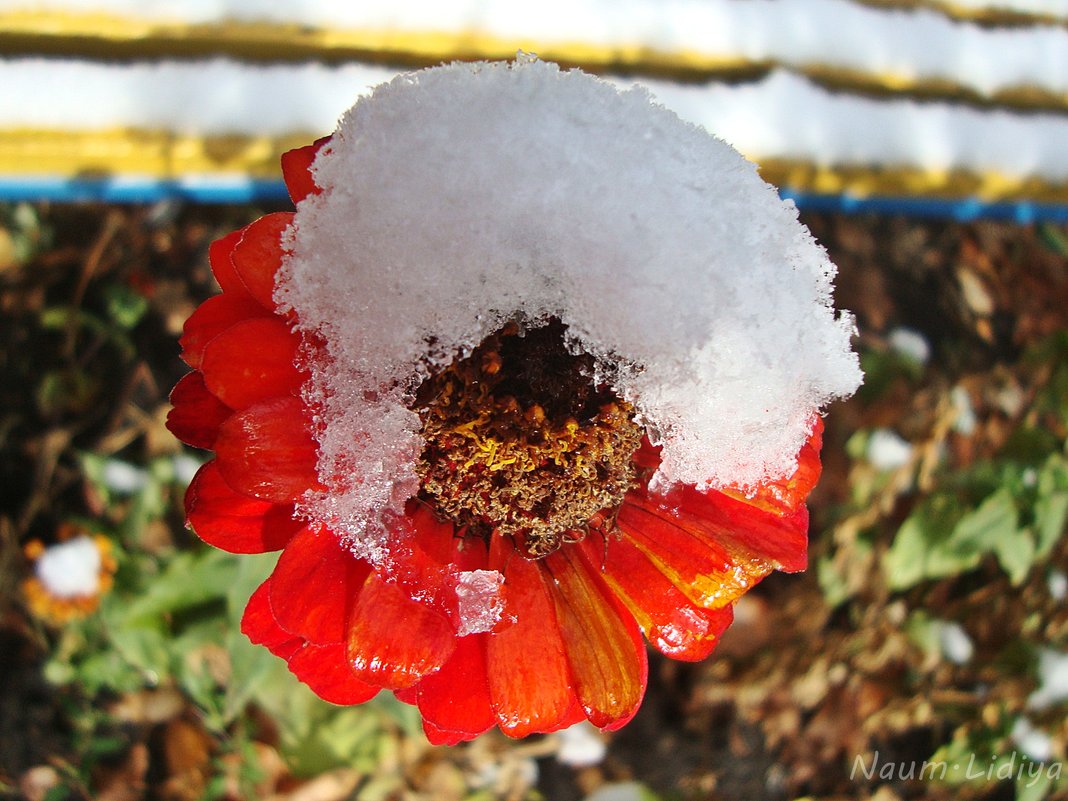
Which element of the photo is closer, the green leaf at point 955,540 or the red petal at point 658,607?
the red petal at point 658,607

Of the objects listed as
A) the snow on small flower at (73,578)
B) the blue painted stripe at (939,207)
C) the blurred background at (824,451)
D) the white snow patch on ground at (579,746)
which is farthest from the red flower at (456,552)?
the blue painted stripe at (939,207)

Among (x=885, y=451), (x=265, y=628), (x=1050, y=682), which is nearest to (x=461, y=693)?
(x=265, y=628)

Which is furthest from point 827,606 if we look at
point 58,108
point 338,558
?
point 58,108

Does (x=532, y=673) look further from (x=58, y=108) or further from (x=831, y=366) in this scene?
(x=58, y=108)

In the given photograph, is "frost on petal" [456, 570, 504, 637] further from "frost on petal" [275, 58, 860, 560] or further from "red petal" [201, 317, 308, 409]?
"red petal" [201, 317, 308, 409]

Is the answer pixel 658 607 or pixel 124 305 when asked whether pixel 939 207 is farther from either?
pixel 124 305

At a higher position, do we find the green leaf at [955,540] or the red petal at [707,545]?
the red petal at [707,545]

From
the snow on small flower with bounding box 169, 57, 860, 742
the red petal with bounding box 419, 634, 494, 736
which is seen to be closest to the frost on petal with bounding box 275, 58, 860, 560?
the snow on small flower with bounding box 169, 57, 860, 742

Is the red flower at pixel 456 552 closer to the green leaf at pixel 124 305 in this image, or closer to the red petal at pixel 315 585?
the red petal at pixel 315 585
